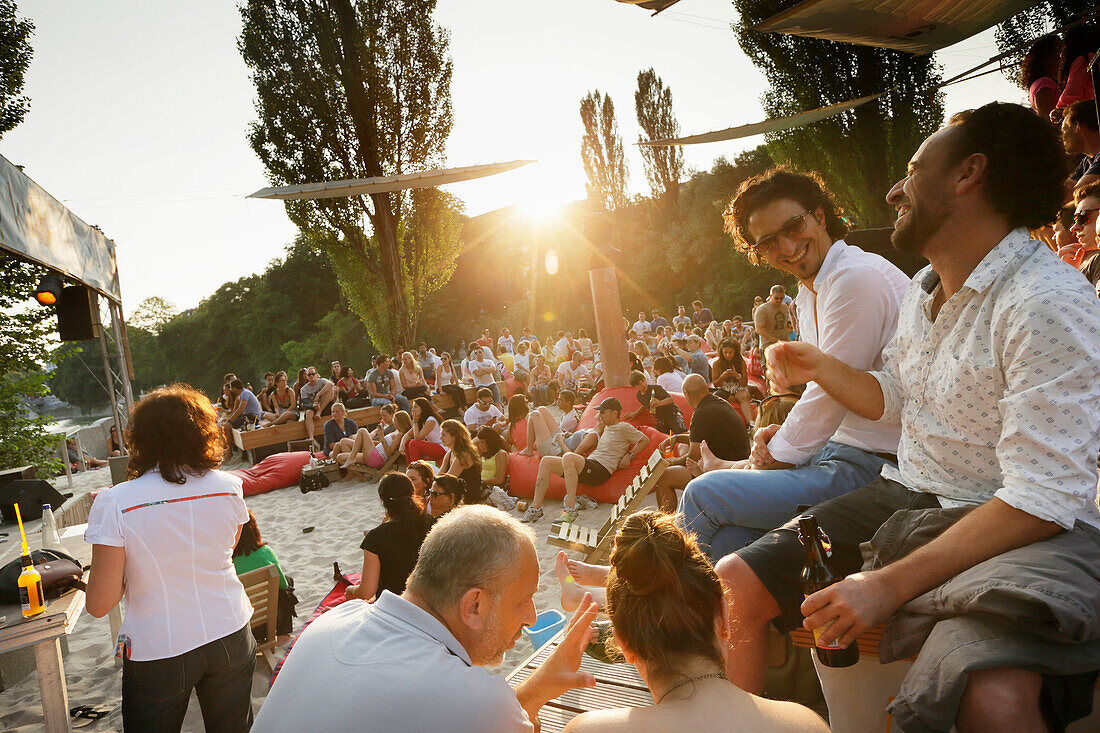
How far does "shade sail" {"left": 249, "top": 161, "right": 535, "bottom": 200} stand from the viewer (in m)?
11.5

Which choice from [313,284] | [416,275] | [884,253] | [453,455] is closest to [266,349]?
[313,284]

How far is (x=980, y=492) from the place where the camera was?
154 cm

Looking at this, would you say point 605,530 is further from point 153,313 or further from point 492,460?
point 153,313

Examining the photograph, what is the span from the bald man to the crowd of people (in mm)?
2981

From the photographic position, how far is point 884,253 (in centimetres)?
556

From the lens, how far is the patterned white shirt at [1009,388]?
50.6 inches

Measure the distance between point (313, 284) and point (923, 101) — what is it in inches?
1308

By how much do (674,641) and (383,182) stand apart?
12025mm

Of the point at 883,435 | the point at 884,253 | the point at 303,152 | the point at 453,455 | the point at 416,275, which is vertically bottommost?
the point at 453,455

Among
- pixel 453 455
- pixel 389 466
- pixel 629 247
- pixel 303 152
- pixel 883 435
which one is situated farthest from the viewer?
pixel 629 247

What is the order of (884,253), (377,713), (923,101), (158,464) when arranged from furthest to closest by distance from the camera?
(923,101)
(884,253)
(158,464)
(377,713)

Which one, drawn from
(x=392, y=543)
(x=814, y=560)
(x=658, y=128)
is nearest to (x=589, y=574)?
(x=814, y=560)

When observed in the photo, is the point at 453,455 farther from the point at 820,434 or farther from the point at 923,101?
the point at 923,101

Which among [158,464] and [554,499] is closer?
[158,464]
